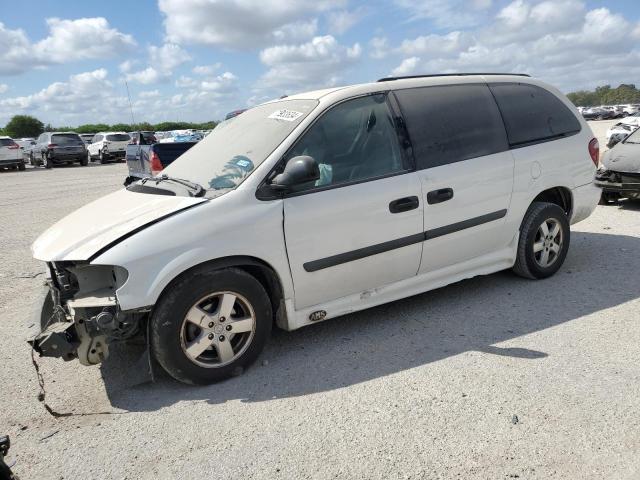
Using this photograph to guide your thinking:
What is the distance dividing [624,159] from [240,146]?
6603 millimetres

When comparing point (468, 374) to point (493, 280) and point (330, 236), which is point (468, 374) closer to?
point (330, 236)

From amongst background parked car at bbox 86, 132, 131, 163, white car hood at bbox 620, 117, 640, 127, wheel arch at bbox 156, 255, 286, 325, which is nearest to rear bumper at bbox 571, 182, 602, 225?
wheel arch at bbox 156, 255, 286, 325

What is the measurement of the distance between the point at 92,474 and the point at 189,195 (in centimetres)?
174

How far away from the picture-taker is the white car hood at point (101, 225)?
319 cm

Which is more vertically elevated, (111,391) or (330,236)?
(330,236)

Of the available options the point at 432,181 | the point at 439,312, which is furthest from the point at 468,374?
the point at 432,181

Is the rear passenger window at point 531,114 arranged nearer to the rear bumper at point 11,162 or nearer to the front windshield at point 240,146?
the front windshield at point 240,146

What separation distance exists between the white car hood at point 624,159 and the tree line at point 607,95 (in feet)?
377

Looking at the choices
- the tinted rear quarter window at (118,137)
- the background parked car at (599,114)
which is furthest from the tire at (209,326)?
the background parked car at (599,114)

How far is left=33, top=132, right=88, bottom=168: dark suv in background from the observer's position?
86.2ft

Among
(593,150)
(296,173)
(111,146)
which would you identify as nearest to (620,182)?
(593,150)

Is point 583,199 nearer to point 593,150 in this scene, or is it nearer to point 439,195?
point 593,150

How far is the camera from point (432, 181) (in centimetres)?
401

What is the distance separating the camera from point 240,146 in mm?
3904
